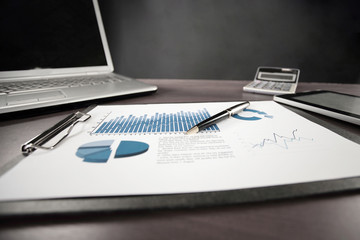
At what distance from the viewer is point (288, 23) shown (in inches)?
31.0

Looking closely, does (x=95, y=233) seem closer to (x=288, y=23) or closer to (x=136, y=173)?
(x=136, y=173)

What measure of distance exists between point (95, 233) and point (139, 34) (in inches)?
33.3

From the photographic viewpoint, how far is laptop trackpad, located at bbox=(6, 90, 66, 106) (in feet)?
1.18

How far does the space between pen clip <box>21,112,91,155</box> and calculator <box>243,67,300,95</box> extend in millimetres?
472

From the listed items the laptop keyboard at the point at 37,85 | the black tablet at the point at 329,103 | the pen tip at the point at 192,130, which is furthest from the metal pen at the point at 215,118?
the laptop keyboard at the point at 37,85

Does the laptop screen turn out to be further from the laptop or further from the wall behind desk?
the wall behind desk

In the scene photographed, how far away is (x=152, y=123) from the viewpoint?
1.07 feet

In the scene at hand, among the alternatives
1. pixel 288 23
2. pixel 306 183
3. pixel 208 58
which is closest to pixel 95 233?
pixel 306 183

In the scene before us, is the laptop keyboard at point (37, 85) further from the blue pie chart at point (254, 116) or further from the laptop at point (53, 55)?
the blue pie chart at point (254, 116)

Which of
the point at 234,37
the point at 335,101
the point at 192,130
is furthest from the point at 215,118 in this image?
the point at 234,37

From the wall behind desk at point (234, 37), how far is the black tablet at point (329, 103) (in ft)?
1.38

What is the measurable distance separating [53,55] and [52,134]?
1.33 feet

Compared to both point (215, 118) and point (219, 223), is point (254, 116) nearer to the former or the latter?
point (215, 118)

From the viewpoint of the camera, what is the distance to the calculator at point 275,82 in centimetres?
55
